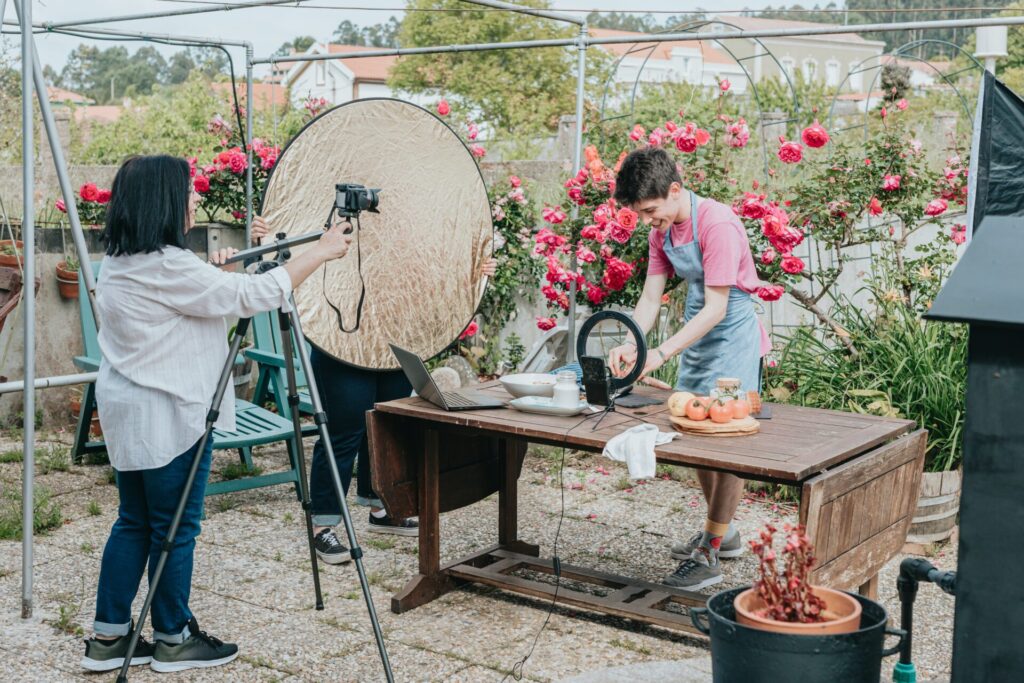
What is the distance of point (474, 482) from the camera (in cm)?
418

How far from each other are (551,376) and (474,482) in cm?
66

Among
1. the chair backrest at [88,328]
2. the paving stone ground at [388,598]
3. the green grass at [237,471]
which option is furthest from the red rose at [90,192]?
the green grass at [237,471]

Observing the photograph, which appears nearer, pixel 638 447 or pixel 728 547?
pixel 638 447

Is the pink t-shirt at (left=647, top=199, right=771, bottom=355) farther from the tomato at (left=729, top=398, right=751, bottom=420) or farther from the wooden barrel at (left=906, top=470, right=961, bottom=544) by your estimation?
the wooden barrel at (left=906, top=470, right=961, bottom=544)

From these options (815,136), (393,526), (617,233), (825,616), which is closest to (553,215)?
(617,233)

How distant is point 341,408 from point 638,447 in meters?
1.57

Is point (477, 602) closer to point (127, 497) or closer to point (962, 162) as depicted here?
point (127, 497)

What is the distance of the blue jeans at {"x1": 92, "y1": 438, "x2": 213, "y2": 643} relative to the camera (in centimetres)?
312

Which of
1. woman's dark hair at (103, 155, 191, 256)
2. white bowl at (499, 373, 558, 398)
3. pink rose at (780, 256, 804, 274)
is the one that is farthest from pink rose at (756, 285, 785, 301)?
woman's dark hair at (103, 155, 191, 256)

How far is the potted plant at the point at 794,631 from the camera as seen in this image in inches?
73.3

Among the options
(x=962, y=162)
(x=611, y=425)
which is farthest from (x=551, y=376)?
(x=962, y=162)

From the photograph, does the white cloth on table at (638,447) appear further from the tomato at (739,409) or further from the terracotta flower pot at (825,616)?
the terracotta flower pot at (825,616)

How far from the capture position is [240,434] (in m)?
4.82

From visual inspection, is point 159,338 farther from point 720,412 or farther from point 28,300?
point 720,412
